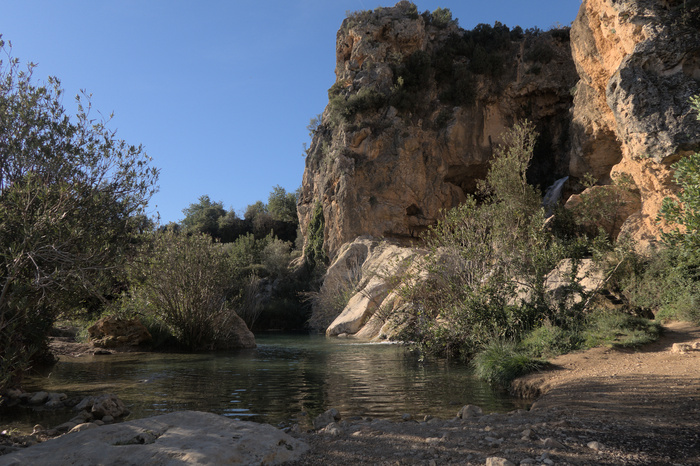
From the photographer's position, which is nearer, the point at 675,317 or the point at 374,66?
the point at 675,317

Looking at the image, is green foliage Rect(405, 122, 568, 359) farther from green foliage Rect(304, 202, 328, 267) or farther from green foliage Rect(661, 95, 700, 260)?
green foliage Rect(304, 202, 328, 267)

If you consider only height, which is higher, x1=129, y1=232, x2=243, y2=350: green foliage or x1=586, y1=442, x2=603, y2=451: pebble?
x1=129, y1=232, x2=243, y2=350: green foliage

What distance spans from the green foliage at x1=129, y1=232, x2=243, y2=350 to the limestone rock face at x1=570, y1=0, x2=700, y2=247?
14695mm

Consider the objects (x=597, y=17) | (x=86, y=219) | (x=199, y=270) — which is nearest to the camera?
(x=86, y=219)

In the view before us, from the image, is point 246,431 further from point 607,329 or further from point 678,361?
point 607,329

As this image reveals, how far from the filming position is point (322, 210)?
36.0 meters

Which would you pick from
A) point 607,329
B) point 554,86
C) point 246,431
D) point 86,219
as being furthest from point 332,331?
point 554,86

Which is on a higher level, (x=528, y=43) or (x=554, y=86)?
(x=528, y=43)

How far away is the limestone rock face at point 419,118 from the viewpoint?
3244cm

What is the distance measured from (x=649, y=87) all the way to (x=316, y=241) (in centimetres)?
2528

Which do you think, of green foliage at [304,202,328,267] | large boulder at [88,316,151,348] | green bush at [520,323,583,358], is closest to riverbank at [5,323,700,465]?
green bush at [520,323,583,358]

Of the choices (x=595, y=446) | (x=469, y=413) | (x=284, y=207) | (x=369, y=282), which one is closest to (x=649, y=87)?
(x=469, y=413)

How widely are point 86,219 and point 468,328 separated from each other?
8.94m

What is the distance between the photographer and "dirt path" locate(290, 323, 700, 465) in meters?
3.97
